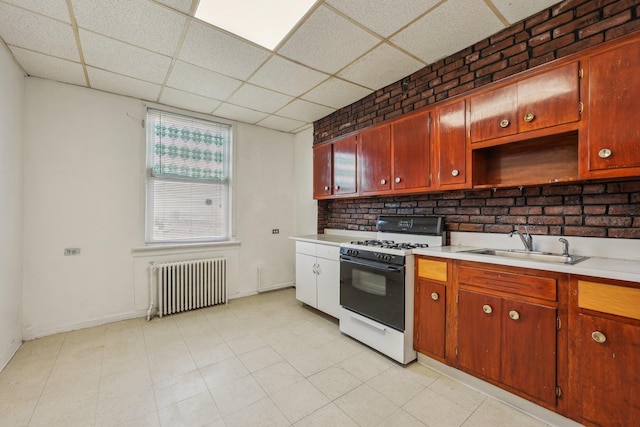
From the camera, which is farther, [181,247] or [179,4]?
[181,247]

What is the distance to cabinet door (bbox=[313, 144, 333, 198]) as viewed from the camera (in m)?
3.95

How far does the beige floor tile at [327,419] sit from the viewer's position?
1.76 metres

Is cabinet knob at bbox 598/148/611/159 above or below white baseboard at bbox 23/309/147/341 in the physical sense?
above

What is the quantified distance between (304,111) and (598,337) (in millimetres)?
3726

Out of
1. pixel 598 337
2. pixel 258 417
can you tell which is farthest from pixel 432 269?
pixel 258 417

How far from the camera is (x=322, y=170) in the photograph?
160 inches

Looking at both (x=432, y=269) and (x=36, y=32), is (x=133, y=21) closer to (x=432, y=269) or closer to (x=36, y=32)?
(x=36, y=32)

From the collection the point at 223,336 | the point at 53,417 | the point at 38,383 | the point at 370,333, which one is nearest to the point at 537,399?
the point at 370,333

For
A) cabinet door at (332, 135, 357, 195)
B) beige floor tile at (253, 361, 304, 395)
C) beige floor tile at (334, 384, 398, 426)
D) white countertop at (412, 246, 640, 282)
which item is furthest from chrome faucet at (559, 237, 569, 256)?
beige floor tile at (253, 361, 304, 395)

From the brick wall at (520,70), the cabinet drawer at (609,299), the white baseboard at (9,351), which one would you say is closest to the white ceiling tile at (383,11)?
the brick wall at (520,70)

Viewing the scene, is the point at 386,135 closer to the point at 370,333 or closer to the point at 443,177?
the point at 443,177

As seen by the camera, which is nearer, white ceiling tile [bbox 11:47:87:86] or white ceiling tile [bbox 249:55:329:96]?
white ceiling tile [bbox 11:47:87:86]

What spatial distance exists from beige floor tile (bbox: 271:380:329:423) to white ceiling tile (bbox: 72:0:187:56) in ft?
9.71

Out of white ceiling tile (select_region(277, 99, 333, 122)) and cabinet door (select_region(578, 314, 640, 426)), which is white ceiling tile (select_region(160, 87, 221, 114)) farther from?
cabinet door (select_region(578, 314, 640, 426))
